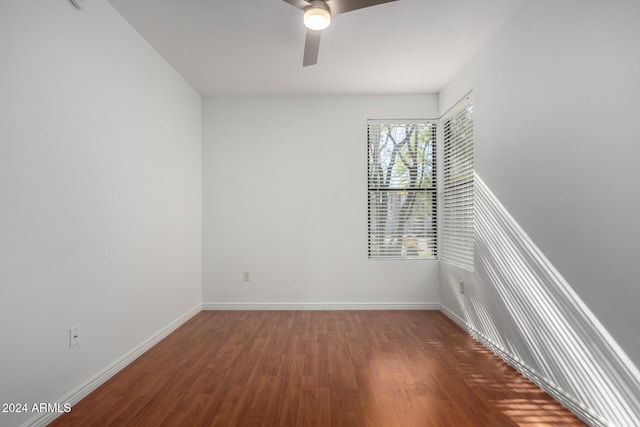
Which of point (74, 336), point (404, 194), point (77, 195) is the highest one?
point (404, 194)

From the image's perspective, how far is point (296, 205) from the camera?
4414mm

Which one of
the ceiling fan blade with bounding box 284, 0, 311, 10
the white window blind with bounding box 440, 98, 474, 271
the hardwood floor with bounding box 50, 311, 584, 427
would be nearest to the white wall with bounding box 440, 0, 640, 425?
the hardwood floor with bounding box 50, 311, 584, 427

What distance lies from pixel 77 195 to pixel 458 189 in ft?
11.3

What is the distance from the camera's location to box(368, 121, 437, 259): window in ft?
14.5

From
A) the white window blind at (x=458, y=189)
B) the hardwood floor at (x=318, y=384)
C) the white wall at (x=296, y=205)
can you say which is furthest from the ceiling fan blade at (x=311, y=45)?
the hardwood floor at (x=318, y=384)

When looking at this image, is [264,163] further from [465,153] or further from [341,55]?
[465,153]

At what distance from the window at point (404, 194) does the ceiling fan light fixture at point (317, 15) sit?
7.23ft

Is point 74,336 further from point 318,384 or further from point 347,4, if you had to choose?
point 347,4

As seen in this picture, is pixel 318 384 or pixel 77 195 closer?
pixel 77 195

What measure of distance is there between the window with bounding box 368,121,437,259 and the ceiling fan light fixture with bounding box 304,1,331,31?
220 centimetres

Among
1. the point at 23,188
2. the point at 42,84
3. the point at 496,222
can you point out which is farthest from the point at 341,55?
the point at 23,188

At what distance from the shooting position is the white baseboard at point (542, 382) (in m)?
1.90

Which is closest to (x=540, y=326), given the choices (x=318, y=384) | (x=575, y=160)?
(x=575, y=160)

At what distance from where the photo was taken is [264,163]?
14.6ft
